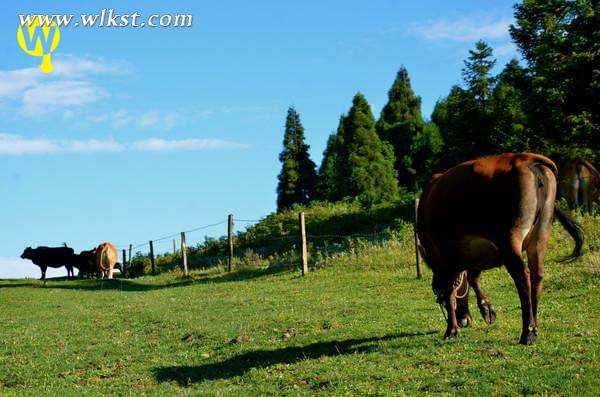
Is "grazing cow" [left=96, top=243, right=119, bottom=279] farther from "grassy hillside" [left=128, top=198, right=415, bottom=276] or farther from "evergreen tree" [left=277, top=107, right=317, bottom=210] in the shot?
"evergreen tree" [left=277, top=107, right=317, bottom=210]

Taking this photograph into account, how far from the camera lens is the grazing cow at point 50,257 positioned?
1519 inches

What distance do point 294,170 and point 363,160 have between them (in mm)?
14721

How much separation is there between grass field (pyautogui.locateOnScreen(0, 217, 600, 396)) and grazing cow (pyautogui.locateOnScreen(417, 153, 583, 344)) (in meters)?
0.90

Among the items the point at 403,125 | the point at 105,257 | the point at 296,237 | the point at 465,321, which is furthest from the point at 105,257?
the point at 403,125

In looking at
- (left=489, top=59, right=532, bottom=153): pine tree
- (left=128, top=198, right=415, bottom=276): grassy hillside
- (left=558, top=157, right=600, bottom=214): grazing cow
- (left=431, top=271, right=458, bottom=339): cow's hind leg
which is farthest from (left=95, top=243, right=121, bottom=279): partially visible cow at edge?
(left=431, top=271, right=458, bottom=339): cow's hind leg

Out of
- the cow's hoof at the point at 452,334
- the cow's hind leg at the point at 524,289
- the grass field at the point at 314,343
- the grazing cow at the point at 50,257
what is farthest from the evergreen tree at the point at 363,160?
the cow's hind leg at the point at 524,289

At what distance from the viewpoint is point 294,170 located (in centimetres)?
6975

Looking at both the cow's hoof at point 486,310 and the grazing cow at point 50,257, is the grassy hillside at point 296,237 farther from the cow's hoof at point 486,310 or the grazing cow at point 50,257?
the cow's hoof at point 486,310

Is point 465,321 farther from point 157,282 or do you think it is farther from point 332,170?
point 332,170

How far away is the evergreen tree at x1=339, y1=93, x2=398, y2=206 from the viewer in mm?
55812

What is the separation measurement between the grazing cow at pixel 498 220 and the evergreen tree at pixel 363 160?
142 ft

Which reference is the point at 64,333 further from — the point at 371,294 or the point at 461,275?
the point at 461,275

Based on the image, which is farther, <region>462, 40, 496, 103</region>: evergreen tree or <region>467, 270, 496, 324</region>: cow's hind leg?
<region>462, 40, 496, 103</region>: evergreen tree

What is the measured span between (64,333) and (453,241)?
10087 mm
